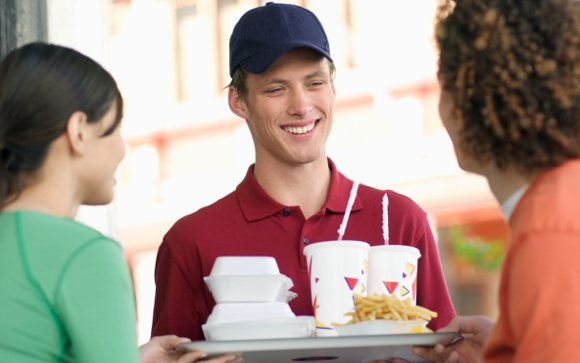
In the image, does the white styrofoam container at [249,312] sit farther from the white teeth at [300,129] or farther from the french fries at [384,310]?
the white teeth at [300,129]

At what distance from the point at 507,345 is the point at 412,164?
9634 mm

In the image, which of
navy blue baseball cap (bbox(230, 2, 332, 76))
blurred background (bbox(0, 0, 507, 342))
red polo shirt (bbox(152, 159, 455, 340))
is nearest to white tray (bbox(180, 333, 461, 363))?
red polo shirt (bbox(152, 159, 455, 340))

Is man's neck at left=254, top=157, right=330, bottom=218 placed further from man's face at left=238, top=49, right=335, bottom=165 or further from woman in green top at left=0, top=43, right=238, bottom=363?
woman in green top at left=0, top=43, right=238, bottom=363

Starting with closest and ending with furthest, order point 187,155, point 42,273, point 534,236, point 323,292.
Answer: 1. point 534,236
2. point 42,273
3. point 323,292
4. point 187,155

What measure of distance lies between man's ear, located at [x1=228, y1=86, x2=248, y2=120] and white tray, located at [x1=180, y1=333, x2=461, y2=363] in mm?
913

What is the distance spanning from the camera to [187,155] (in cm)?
1280

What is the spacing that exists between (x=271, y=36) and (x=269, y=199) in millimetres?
387

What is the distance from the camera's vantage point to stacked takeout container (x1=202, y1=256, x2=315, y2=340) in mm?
2629

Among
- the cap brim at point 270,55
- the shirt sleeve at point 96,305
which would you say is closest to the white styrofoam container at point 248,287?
the shirt sleeve at point 96,305

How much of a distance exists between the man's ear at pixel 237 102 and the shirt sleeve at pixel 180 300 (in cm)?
39

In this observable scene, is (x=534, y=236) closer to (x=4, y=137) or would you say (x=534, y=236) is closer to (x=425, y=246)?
(x=4, y=137)

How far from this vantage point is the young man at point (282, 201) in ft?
10.3

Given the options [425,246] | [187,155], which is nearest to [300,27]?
[425,246]

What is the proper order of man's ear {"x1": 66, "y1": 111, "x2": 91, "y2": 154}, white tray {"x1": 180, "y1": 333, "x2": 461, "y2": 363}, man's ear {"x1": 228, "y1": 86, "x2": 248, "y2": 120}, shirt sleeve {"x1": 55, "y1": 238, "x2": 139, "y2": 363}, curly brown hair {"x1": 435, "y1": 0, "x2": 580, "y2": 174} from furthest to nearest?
man's ear {"x1": 228, "y1": 86, "x2": 248, "y2": 120} → white tray {"x1": 180, "y1": 333, "x2": 461, "y2": 363} → man's ear {"x1": 66, "y1": 111, "x2": 91, "y2": 154} → shirt sleeve {"x1": 55, "y1": 238, "x2": 139, "y2": 363} → curly brown hair {"x1": 435, "y1": 0, "x2": 580, "y2": 174}
